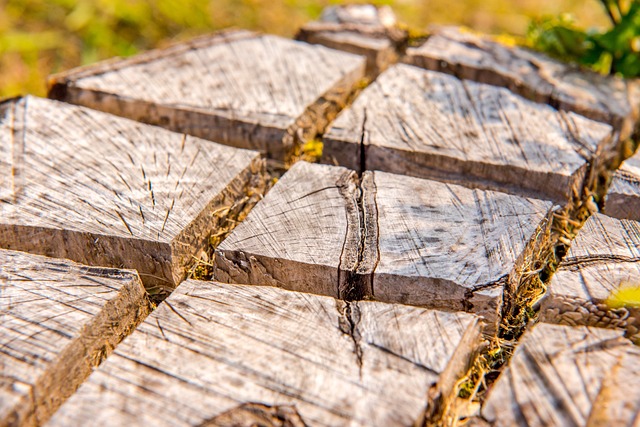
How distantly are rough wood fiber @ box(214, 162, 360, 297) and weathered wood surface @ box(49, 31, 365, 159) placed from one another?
0.48m

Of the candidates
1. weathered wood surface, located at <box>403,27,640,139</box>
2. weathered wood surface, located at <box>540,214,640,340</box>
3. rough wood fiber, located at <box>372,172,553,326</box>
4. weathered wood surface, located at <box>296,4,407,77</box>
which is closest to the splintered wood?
rough wood fiber, located at <box>372,172,553,326</box>

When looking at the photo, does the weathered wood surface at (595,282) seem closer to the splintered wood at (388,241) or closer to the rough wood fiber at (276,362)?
the splintered wood at (388,241)

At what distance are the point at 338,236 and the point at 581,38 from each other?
2.01 metres

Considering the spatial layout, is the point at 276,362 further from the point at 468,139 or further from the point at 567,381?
the point at 468,139

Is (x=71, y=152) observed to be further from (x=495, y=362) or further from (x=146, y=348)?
(x=495, y=362)

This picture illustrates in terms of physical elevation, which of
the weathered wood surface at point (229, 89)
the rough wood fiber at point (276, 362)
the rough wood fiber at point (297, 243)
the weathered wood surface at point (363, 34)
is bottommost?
the rough wood fiber at point (276, 362)

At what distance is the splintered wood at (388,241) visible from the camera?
158cm

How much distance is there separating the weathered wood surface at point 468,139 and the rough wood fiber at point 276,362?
73cm

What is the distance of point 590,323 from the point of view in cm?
152

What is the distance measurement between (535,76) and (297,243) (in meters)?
1.62

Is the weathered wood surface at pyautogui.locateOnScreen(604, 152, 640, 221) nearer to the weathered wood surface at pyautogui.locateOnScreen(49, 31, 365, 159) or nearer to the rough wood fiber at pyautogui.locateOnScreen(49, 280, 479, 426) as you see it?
the rough wood fiber at pyautogui.locateOnScreen(49, 280, 479, 426)

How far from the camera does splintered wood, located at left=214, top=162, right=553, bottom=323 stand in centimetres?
158

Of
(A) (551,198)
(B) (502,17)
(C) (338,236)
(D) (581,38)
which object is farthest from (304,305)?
(B) (502,17)

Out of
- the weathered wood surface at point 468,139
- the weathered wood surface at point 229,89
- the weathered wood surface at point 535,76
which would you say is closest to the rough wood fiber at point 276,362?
the weathered wood surface at point 468,139
